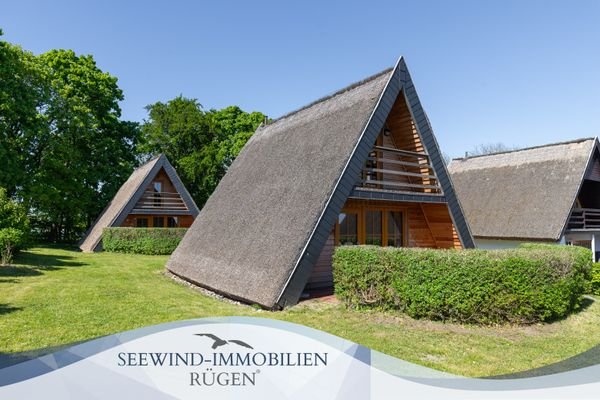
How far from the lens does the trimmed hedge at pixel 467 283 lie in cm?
827

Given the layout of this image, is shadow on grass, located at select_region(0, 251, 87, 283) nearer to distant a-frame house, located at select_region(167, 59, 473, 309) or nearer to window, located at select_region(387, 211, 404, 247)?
distant a-frame house, located at select_region(167, 59, 473, 309)

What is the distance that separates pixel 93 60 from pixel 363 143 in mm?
35155

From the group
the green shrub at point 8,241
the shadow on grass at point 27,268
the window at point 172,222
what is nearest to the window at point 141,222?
the window at point 172,222

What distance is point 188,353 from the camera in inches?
178

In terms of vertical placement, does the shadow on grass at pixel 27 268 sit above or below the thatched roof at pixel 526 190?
below

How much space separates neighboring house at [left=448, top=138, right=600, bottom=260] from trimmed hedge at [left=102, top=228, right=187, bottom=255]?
1925 cm

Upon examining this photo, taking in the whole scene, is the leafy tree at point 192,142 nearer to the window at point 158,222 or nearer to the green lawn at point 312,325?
the window at point 158,222

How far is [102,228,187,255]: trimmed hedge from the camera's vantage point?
24203 millimetres

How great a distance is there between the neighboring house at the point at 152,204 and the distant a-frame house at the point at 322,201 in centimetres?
1177

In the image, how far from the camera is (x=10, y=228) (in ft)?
51.3

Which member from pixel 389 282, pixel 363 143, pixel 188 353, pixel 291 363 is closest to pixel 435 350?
pixel 389 282
